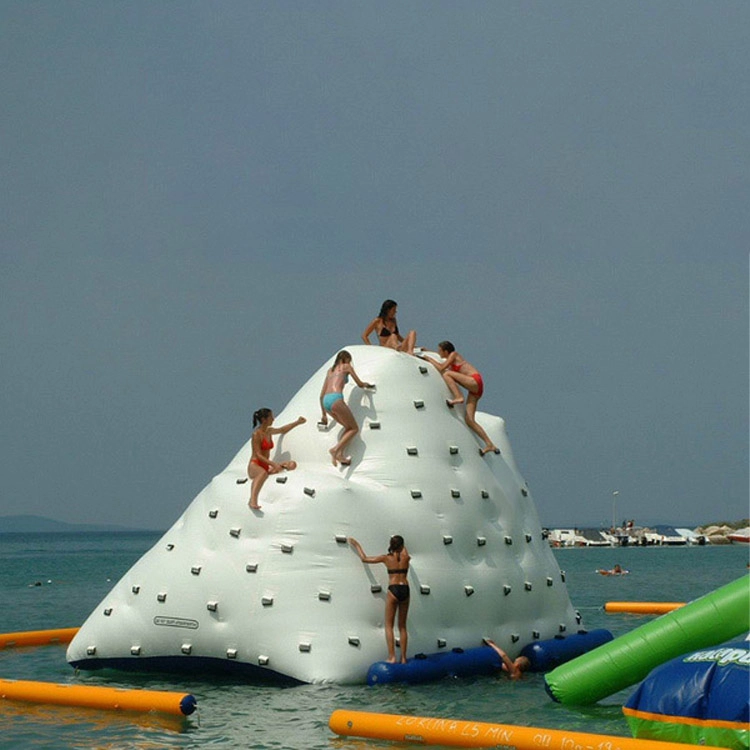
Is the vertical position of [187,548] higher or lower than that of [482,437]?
lower

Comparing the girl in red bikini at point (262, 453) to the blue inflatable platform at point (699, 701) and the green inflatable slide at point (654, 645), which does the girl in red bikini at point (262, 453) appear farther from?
the blue inflatable platform at point (699, 701)

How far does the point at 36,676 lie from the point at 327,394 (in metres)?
5.02

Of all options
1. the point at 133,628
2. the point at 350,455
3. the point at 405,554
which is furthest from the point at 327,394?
the point at 133,628

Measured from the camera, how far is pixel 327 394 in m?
15.0

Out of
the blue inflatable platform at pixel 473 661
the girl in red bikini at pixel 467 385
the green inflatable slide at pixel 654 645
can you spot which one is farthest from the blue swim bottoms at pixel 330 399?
the green inflatable slide at pixel 654 645

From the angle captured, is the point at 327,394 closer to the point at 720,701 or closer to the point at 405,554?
the point at 405,554

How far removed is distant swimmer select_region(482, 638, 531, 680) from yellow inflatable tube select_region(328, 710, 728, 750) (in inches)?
142

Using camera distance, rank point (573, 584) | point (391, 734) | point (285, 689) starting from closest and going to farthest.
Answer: point (391, 734) → point (285, 689) → point (573, 584)

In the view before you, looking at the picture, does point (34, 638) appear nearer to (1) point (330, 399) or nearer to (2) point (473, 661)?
(1) point (330, 399)

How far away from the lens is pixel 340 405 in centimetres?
1488

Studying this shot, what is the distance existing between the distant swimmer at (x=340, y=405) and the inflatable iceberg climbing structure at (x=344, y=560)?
145 millimetres

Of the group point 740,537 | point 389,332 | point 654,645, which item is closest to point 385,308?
point 389,332

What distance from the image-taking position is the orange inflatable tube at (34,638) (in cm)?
1873

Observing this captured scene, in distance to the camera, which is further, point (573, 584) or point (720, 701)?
point (573, 584)
